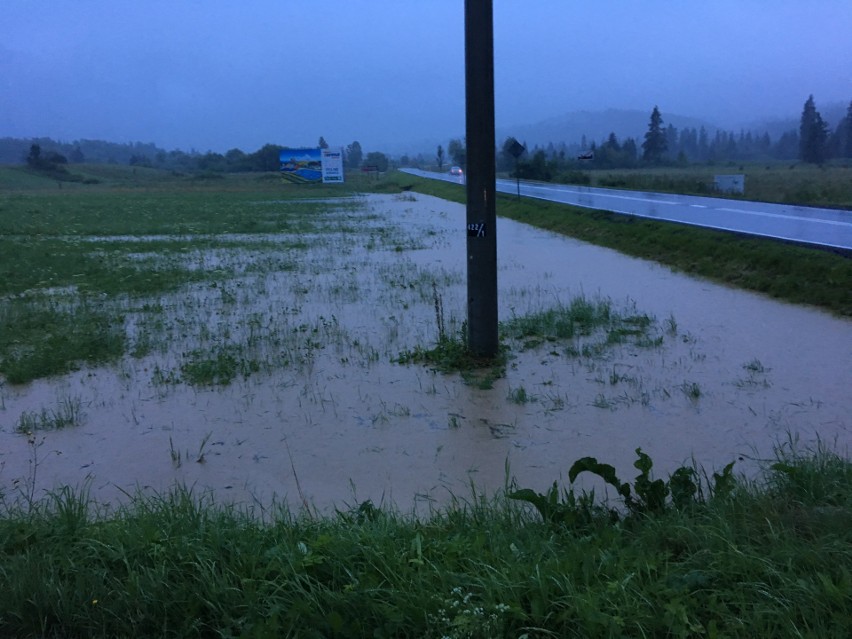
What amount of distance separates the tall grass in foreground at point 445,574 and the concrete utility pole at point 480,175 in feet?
15.1

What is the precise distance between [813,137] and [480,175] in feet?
232

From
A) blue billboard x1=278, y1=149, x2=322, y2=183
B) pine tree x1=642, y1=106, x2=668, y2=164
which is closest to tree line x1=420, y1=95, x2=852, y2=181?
pine tree x1=642, y1=106, x2=668, y2=164

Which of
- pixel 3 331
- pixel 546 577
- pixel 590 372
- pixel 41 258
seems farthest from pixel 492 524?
pixel 41 258

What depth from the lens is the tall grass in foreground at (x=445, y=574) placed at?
3.03 metres

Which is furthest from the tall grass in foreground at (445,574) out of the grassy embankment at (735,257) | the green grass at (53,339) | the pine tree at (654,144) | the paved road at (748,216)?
the pine tree at (654,144)

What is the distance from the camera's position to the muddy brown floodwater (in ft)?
19.4

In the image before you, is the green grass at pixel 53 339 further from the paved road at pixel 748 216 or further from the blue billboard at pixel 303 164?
the blue billboard at pixel 303 164

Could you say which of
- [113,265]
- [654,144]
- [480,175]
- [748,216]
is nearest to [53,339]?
[480,175]

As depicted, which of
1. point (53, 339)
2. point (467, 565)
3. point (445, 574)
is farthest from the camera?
point (53, 339)

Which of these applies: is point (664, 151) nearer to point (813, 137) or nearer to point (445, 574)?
point (813, 137)

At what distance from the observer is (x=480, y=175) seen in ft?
27.5

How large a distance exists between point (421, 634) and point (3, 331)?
10043 millimetres

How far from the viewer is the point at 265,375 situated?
8.62 m

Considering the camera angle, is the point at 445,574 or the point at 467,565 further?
the point at 467,565
